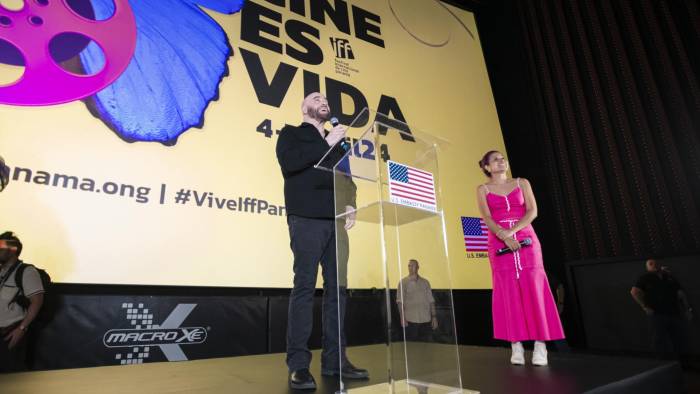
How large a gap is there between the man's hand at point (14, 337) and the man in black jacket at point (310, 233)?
1641 mm

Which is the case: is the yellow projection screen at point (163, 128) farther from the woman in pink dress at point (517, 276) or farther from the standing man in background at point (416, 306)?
the standing man in background at point (416, 306)

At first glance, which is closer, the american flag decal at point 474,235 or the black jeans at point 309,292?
the black jeans at point 309,292

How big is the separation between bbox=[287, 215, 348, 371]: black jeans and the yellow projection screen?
1383 millimetres

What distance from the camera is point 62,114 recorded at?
235cm

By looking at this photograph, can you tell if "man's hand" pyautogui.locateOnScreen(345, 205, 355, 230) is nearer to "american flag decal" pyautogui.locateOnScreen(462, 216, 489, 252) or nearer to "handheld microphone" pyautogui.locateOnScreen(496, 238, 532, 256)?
"handheld microphone" pyautogui.locateOnScreen(496, 238, 532, 256)

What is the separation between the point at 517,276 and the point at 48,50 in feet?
10.3

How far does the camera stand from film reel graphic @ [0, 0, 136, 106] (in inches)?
90.0

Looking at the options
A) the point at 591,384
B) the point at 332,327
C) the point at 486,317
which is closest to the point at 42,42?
the point at 332,327

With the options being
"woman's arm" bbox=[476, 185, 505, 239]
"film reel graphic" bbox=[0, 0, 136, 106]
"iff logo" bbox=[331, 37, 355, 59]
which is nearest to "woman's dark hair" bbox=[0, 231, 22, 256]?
"film reel graphic" bbox=[0, 0, 136, 106]

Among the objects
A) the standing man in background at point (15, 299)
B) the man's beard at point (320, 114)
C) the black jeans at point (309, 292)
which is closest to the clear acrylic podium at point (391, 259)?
the black jeans at point (309, 292)

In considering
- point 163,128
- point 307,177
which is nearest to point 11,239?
point 163,128

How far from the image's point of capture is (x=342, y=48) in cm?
382

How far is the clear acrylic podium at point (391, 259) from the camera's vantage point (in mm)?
1137

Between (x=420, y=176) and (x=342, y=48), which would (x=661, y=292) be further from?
(x=342, y=48)
